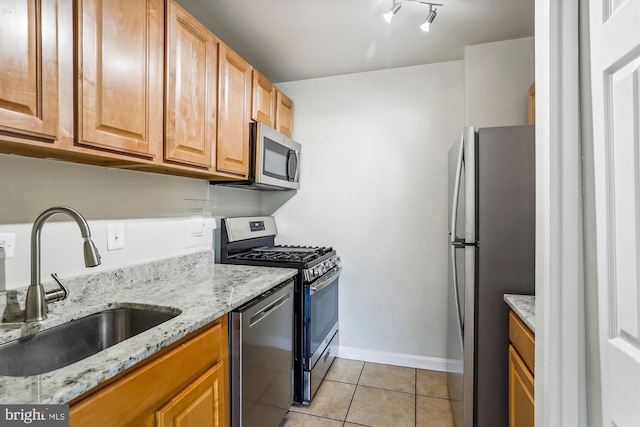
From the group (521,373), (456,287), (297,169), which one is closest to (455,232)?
(456,287)

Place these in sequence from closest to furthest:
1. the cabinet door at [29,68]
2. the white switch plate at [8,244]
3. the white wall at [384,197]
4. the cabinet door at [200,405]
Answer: the cabinet door at [29,68] → the cabinet door at [200,405] → the white switch plate at [8,244] → the white wall at [384,197]

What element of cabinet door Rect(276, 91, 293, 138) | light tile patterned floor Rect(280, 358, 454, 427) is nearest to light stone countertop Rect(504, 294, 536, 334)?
light tile patterned floor Rect(280, 358, 454, 427)

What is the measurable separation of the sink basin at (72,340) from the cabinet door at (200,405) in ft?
0.93

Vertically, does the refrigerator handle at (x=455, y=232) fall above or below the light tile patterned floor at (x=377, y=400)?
above

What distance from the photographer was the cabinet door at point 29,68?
0.87 metres

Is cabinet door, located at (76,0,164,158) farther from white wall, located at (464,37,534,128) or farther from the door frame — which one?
white wall, located at (464,37,534,128)

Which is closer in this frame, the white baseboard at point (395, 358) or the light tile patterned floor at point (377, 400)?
the light tile patterned floor at point (377, 400)

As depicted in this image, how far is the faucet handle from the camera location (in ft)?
Answer: 3.75

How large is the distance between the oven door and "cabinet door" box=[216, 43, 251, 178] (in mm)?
923

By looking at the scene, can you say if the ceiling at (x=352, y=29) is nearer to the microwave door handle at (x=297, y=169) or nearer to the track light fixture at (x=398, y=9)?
the track light fixture at (x=398, y=9)

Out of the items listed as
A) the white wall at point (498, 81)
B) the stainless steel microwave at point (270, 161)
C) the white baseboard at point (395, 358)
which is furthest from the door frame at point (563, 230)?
the white baseboard at point (395, 358)

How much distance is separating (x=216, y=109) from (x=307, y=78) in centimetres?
136

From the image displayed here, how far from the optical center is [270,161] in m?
2.32

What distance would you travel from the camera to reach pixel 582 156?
2.68ft
